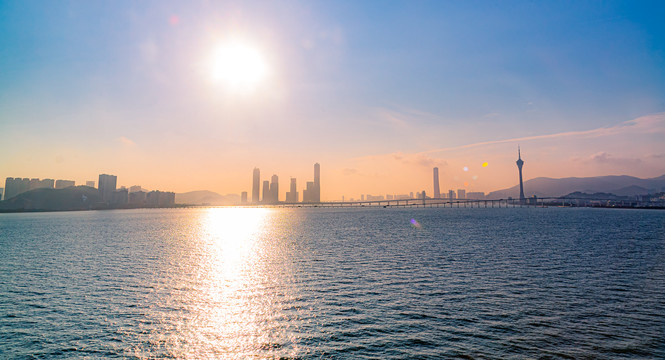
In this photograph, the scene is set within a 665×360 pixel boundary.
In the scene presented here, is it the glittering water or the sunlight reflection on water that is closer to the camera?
the glittering water

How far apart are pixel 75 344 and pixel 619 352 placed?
2943 cm

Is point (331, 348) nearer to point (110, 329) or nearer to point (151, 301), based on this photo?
point (110, 329)

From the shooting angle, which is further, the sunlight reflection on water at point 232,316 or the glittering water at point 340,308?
the sunlight reflection on water at point 232,316

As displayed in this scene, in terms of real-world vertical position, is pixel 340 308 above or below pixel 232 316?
above

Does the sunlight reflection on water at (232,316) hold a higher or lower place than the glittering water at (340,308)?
lower

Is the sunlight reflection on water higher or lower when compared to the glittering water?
lower

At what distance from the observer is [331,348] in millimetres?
17562

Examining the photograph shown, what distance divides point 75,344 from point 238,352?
9711 mm

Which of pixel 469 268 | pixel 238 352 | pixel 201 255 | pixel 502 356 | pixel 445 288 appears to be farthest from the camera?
pixel 201 255

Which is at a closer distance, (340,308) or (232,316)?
(232,316)

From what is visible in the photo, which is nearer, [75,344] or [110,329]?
[75,344]

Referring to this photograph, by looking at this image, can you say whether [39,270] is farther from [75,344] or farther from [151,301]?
[75,344]

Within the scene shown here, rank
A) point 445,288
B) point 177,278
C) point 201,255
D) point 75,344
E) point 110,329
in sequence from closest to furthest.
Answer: point 75,344 < point 110,329 < point 445,288 < point 177,278 < point 201,255

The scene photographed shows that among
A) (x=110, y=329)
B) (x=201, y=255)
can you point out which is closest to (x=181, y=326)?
(x=110, y=329)
